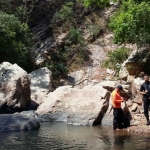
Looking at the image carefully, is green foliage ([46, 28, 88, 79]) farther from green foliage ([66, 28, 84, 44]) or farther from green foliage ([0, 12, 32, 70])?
green foliage ([0, 12, 32, 70])

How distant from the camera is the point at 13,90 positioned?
62.1ft

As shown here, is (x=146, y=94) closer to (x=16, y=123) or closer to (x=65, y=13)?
(x=16, y=123)

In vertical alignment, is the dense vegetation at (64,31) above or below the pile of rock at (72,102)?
above

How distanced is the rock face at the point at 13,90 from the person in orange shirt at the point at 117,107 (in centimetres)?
634

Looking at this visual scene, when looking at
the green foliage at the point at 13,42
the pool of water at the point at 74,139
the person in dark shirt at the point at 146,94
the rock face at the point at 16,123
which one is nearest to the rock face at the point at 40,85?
the green foliage at the point at 13,42

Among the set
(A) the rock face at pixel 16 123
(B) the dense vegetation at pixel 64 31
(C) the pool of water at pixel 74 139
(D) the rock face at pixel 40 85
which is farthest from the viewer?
(D) the rock face at pixel 40 85

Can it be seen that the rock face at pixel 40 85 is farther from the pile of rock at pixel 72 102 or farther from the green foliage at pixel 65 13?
the green foliage at pixel 65 13

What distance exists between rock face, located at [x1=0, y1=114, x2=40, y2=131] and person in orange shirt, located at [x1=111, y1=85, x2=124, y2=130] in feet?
10.7

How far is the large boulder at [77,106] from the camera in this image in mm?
16297

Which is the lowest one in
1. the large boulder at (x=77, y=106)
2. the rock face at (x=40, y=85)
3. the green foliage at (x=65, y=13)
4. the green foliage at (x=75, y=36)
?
the large boulder at (x=77, y=106)

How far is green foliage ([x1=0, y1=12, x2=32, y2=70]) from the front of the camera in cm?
2466

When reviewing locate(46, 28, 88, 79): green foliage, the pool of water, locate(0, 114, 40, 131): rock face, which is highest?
locate(46, 28, 88, 79): green foliage

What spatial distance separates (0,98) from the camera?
18891mm

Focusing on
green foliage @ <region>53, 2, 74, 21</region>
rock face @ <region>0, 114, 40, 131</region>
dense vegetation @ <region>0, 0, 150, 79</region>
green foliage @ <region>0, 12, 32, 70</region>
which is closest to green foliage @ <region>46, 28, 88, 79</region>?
dense vegetation @ <region>0, 0, 150, 79</region>
